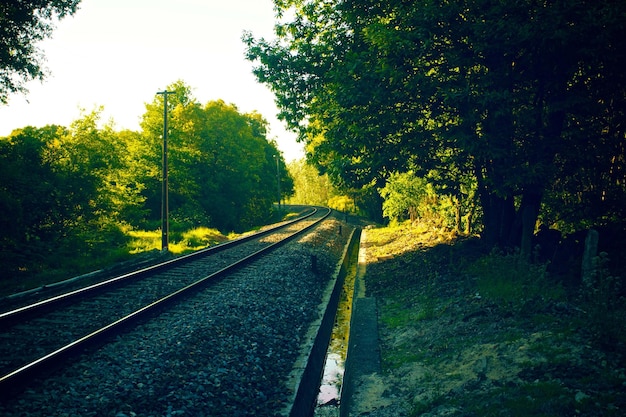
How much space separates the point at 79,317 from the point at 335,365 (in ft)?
18.8

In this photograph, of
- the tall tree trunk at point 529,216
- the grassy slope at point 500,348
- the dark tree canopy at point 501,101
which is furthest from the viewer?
the tall tree trunk at point 529,216

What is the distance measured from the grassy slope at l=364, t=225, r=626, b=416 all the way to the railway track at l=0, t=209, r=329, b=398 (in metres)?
5.20

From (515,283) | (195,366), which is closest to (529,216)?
(515,283)

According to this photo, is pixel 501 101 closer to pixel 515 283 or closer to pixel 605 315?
pixel 515 283

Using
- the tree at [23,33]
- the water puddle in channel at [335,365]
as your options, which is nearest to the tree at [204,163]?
the tree at [23,33]

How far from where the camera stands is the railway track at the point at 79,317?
233 inches

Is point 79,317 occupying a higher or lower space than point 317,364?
higher

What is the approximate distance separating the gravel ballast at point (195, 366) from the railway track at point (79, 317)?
0.29 metres

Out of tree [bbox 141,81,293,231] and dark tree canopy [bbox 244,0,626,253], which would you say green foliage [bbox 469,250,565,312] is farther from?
tree [bbox 141,81,293,231]

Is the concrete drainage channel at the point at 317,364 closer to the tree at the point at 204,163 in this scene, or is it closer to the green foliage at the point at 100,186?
the green foliage at the point at 100,186

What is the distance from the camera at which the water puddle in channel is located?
661 centimetres

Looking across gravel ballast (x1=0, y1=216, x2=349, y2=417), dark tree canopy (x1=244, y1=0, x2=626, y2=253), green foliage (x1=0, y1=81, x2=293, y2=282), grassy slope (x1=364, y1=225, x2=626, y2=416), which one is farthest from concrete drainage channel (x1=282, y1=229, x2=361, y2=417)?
green foliage (x1=0, y1=81, x2=293, y2=282)

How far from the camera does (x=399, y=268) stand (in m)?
15.0

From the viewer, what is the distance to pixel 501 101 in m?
8.75
